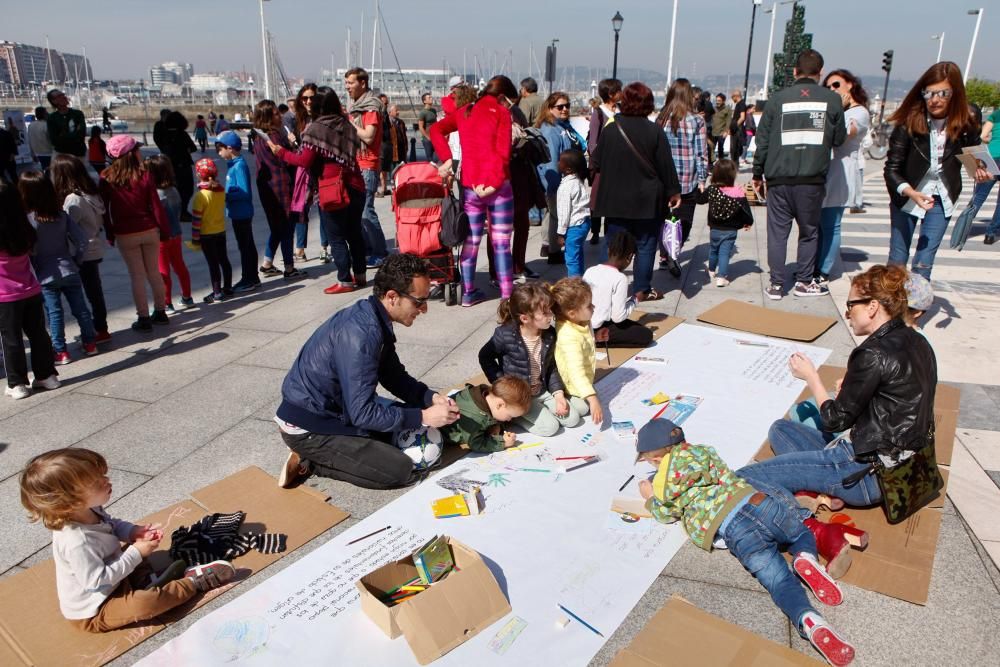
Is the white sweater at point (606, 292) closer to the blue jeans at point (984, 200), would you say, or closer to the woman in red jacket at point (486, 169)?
the woman in red jacket at point (486, 169)

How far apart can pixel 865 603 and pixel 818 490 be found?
1.96 feet

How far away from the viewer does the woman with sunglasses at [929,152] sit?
5.54 m

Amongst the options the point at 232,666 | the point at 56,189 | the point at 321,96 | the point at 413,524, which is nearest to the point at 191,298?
the point at 56,189

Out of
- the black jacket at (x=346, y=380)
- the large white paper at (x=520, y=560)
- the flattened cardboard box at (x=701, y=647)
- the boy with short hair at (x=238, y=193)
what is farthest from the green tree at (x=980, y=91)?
the flattened cardboard box at (x=701, y=647)

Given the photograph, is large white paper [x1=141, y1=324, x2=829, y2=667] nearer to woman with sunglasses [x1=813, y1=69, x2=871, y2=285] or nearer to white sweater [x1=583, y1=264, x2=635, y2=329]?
white sweater [x1=583, y1=264, x2=635, y2=329]

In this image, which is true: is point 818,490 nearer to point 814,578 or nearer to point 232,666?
point 814,578

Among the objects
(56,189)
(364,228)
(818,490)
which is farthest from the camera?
(364,228)

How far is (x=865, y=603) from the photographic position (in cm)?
273

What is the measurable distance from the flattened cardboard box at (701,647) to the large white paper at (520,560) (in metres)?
0.17

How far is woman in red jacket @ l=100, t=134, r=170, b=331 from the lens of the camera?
19.0ft

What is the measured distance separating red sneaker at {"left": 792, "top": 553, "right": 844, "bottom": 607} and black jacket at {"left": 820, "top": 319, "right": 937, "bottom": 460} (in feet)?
2.11

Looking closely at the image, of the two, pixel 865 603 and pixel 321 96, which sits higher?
A: pixel 321 96

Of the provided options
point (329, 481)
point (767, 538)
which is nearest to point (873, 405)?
point (767, 538)

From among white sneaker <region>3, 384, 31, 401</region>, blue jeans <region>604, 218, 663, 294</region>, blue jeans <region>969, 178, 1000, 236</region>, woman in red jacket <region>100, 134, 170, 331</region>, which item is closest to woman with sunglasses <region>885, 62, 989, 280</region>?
blue jeans <region>604, 218, 663, 294</region>
